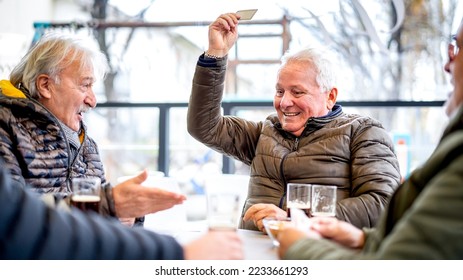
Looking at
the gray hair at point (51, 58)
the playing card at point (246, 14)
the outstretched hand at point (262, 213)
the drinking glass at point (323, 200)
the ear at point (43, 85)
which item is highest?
the playing card at point (246, 14)

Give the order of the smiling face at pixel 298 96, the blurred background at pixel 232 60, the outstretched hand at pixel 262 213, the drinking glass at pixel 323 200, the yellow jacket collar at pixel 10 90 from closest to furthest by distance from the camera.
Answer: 1. the drinking glass at pixel 323 200
2. the outstretched hand at pixel 262 213
3. the yellow jacket collar at pixel 10 90
4. the smiling face at pixel 298 96
5. the blurred background at pixel 232 60

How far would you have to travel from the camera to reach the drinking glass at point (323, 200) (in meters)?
1.46

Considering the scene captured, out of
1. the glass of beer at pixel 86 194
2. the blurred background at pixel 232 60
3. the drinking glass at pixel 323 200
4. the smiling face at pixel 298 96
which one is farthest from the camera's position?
the blurred background at pixel 232 60

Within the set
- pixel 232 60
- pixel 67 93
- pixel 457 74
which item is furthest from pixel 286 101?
pixel 232 60

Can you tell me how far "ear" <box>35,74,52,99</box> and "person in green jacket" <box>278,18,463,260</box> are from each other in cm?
122

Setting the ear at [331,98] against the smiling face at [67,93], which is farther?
the ear at [331,98]

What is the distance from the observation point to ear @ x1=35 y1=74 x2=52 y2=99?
1.92 metres

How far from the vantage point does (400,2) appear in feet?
11.9

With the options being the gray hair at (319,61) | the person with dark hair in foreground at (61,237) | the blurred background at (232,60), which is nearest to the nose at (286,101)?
the gray hair at (319,61)

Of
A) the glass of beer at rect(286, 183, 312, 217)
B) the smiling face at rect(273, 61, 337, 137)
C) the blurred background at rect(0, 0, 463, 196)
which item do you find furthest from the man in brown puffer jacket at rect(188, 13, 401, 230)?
the blurred background at rect(0, 0, 463, 196)

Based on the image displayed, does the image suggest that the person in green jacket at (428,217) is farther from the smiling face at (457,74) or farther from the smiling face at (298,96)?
the smiling face at (298,96)

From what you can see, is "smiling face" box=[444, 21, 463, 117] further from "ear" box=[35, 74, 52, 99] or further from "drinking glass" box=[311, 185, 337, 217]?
"ear" box=[35, 74, 52, 99]

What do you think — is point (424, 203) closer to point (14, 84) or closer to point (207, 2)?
point (14, 84)

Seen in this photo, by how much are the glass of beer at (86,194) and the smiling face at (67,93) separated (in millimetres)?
625
